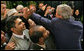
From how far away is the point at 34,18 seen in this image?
2932 millimetres

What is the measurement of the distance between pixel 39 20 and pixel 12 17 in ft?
1.08

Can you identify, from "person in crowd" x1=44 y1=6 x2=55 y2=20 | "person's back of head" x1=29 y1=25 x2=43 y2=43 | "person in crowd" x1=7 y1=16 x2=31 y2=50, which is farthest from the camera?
"person in crowd" x1=44 y1=6 x2=55 y2=20

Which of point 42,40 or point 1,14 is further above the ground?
point 1,14

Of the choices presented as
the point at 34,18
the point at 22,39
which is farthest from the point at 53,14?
the point at 22,39

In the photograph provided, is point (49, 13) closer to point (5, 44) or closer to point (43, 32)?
point (43, 32)

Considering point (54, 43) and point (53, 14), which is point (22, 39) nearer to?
point (54, 43)

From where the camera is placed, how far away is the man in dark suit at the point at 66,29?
2734mm

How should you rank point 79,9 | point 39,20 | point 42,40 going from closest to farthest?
point 42,40 → point 39,20 → point 79,9

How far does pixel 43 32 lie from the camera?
2676mm

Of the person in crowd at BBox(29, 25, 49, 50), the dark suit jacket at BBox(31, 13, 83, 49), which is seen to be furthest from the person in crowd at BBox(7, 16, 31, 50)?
the dark suit jacket at BBox(31, 13, 83, 49)

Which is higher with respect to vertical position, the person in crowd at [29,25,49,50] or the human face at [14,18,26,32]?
the human face at [14,18,26,32]

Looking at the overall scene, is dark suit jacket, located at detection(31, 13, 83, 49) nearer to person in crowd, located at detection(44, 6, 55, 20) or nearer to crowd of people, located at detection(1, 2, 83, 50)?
crowd of people, located at detection(1, 2, 83, 50)

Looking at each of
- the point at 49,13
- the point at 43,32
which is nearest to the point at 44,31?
the point at 43,32

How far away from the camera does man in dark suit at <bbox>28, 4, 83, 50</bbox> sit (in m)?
2.73
